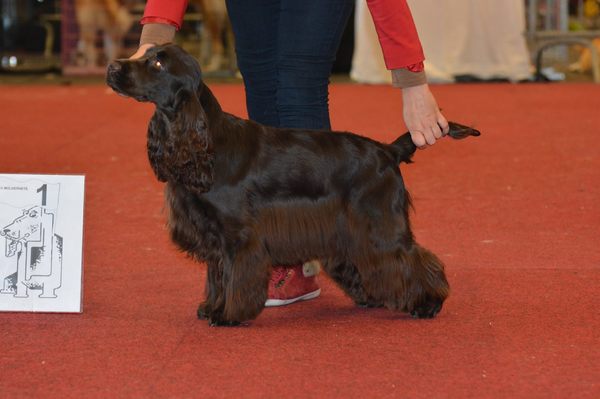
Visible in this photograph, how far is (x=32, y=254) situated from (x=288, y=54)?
32.0 inches

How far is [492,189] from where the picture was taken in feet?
14.3

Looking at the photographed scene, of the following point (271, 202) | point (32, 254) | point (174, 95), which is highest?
point (174, 95)

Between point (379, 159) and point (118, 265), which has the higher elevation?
point (379, 159)

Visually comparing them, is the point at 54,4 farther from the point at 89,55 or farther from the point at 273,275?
the point at 273,275

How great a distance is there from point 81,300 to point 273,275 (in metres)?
0.50

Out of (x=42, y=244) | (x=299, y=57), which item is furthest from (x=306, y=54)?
(x=42, y=244)

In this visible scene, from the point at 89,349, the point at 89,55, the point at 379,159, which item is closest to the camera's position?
the point at 89,349

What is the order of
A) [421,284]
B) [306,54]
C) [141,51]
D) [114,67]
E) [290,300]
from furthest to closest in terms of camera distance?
[290,300]
[306,54]
[421,284]
[141,51]
[114,67]

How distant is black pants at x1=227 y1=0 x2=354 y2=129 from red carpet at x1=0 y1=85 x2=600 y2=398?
20.2 inches

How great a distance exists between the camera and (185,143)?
7.69 ft

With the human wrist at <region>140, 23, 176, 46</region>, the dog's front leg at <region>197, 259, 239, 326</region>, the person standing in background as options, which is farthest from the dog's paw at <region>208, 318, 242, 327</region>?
the human wrist at <region>140, 23, 176, 46</region>

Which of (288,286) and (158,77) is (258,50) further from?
(288,286)

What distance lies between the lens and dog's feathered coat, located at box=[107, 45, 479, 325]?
2.38 meters

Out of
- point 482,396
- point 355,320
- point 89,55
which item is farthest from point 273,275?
point 89,55
